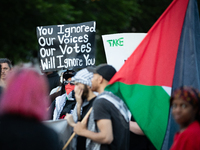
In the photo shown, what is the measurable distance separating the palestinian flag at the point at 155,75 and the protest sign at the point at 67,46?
1.83 m

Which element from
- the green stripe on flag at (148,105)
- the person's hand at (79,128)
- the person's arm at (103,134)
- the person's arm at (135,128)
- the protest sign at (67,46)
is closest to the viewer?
the person's arm at (103,134)

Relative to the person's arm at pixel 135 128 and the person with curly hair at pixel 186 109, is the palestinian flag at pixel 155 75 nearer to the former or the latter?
the person's arm at pixel 135 128

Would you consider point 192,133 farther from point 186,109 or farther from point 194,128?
point 186,109

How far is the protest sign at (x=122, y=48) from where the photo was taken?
17.4ft

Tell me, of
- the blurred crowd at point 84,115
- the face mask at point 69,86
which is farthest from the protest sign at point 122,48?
the blurred crowd at point 84,115

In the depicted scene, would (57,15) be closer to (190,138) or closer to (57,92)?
(57,92)

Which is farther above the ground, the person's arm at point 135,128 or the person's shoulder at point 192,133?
the person's shoulder at point 192,133

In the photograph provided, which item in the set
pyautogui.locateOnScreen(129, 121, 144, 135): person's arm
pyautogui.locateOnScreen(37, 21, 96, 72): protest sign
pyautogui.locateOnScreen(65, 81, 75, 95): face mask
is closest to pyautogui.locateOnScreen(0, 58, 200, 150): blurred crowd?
pyautogui.locateOnScreen(129, 121, 144, 135): person's arm

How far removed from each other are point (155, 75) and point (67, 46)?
2.24 meters

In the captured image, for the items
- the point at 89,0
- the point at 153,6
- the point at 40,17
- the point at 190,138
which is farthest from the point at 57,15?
the point at 190,138

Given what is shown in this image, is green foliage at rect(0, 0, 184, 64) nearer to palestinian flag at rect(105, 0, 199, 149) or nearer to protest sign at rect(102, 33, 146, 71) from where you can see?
protest sign at rect(102, 33, 146, 71)

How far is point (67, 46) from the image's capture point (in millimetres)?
5719

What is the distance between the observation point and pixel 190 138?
8.11 ft

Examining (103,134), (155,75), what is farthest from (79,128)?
(155,75)
